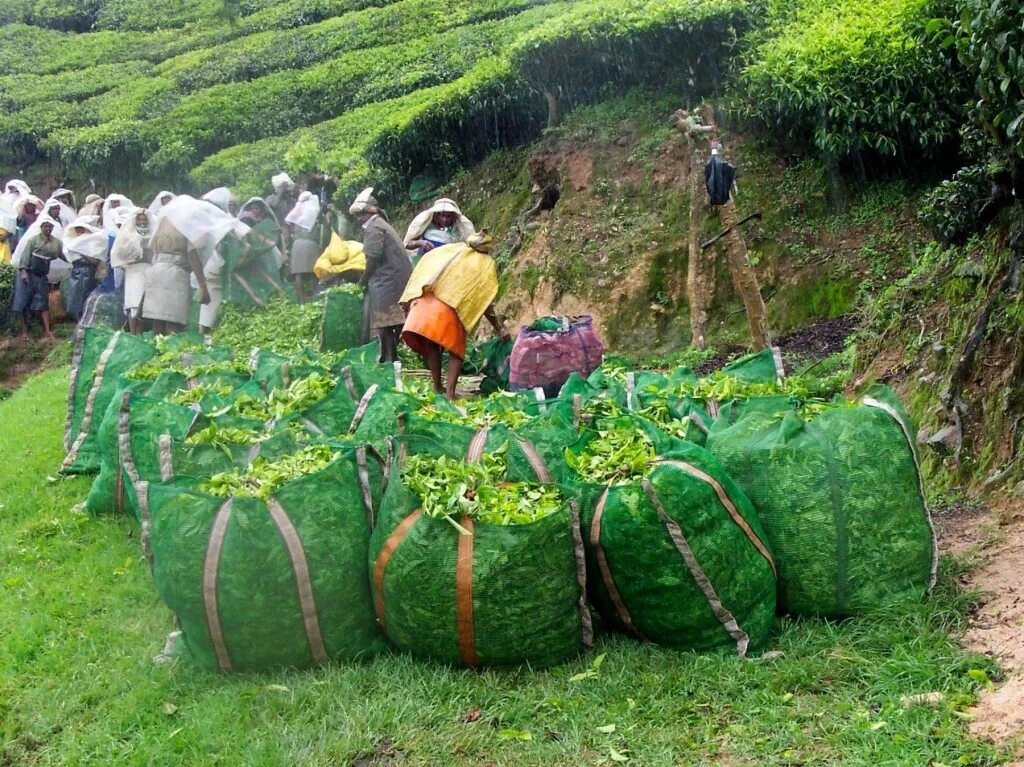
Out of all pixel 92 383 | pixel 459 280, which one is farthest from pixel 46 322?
pixel 459 280

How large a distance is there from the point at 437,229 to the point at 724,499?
606 centimetres

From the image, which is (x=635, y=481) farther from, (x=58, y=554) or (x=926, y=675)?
(x=58, y=554)

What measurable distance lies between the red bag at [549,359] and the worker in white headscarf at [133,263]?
5.28 meters

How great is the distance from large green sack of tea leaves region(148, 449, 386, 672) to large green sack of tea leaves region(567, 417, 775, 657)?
2.86 feet

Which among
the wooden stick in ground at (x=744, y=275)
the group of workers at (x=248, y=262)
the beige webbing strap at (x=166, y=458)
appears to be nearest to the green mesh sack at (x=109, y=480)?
the beige webbing strap at (x=166, y=458)

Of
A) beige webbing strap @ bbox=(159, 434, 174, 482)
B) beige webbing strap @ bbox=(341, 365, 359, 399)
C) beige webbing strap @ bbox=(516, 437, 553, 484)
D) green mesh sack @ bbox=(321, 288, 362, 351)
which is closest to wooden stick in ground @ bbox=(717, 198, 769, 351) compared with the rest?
green mesh sack @ bbox=(321, 288, 362, 351)

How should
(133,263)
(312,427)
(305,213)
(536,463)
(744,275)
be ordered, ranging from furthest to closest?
1. (305,213)
2. (133,263)
3. (744,275)
4. (312,427)
5. (536,463)

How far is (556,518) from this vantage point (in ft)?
11.5

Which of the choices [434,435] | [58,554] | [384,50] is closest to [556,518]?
[434,435]

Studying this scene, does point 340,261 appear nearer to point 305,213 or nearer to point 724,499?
point 305,213

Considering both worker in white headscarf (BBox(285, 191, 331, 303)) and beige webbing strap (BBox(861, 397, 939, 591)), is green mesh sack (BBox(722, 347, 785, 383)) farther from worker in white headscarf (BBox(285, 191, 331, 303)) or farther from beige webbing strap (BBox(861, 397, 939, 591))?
worker in white headscarf (BBox(285, 191, 331, 303))

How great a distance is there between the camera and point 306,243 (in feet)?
38.1

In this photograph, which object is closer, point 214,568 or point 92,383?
point 214,568

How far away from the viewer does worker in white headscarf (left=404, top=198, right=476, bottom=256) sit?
9.09 meters
